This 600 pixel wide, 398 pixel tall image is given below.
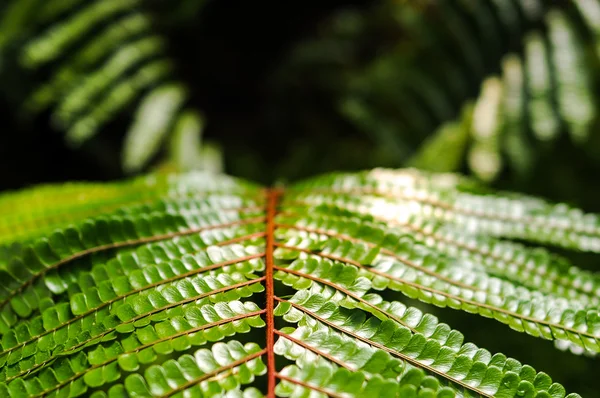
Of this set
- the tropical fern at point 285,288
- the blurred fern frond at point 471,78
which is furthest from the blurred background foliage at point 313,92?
the tropical fern at point 285,288

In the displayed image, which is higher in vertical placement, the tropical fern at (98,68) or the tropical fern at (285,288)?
the tropical fern at (98,68)

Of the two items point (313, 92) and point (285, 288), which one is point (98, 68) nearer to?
point (313, 92)

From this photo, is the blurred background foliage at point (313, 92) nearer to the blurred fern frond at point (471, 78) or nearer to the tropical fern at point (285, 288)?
the blurred fern frond at point (471, 78)

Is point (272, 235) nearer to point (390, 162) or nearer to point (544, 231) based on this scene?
point (544, 231)

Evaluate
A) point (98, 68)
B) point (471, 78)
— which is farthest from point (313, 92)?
point (98, 68)

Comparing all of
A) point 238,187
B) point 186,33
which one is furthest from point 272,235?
point 186,33

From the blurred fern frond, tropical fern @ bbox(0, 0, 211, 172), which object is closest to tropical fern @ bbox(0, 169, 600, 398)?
the blurred fern frond
